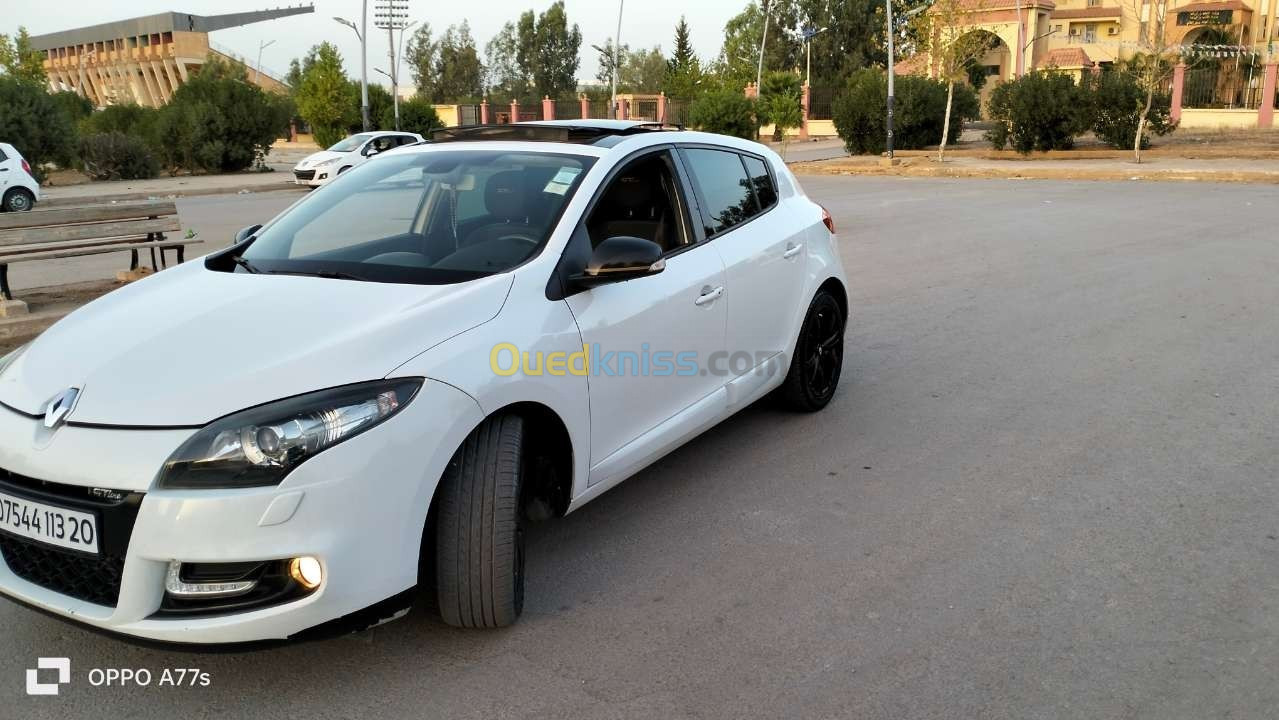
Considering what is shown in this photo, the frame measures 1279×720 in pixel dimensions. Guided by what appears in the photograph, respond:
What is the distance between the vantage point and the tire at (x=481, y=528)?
122 inches

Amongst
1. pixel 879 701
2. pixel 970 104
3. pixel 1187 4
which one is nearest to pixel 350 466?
pixel 879 701

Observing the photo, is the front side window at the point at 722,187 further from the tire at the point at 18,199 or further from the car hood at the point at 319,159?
the car hood at the point at 319,159

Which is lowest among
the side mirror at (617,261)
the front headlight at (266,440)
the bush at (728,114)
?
the front headlight at (266,440)

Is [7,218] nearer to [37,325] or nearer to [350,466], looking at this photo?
[37,325]

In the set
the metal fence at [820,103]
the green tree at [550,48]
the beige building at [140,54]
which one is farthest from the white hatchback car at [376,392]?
the green tree at [550,48]

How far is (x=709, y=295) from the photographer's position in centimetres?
441

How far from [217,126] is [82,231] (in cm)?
2972

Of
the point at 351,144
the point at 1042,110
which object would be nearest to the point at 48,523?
the point at 351,144

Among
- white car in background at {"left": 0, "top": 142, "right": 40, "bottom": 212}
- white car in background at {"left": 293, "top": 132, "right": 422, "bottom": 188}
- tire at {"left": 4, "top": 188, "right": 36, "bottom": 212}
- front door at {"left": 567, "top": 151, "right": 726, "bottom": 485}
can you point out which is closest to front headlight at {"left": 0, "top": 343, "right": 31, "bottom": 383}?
front door at {"left": 567, "top": 151, "right": 726, "bottom": 485}

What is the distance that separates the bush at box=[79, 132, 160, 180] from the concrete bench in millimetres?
27531

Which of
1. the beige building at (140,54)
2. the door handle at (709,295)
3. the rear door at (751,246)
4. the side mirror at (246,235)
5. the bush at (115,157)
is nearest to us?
the door handle at (709,295)

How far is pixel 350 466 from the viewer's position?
2787mm

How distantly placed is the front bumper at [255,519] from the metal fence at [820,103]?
5729 cm

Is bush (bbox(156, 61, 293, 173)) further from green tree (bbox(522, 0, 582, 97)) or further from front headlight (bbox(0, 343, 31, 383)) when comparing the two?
Answer: green tree (bbox(522, 0, 582, 97))
